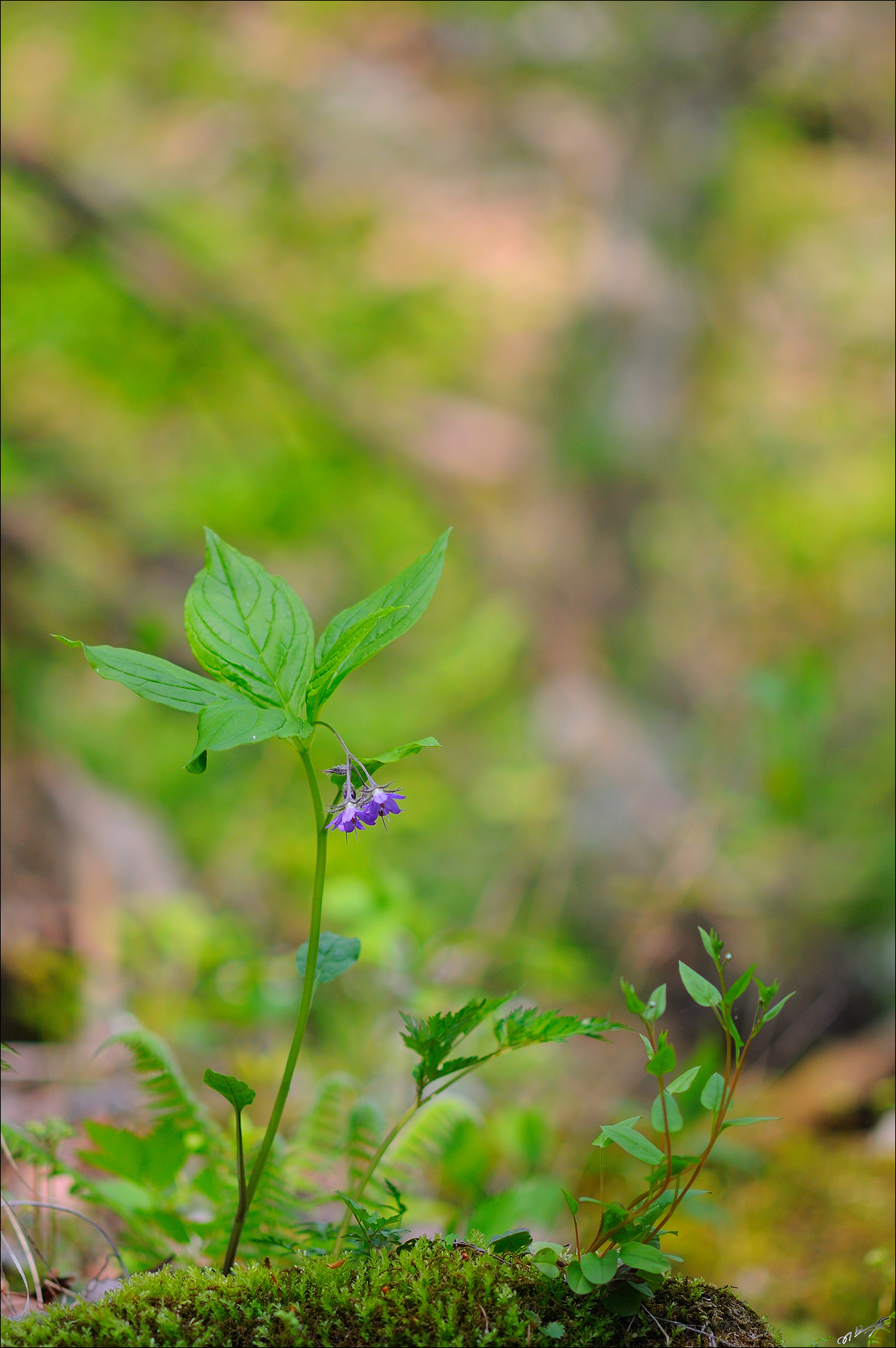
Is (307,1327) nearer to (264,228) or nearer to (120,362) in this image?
(120,362)

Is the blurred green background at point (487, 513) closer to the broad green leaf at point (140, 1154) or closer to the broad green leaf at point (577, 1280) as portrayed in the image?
the broad green leaf at point (140, 1154)

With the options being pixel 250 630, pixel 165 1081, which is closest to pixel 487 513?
pixel 165 1081

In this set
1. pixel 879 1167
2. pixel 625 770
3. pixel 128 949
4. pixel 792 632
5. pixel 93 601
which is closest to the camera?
pixel 879 1167

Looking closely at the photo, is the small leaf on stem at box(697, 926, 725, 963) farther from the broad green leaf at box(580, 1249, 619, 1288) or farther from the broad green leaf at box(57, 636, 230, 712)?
the broad green leaf at box(57, 636, 230, 712)

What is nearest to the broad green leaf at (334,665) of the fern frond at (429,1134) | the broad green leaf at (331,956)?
the broad green leaf at (331,956)

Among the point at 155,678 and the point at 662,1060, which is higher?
the point at 155,678

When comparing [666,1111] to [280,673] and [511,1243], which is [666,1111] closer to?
[511,1243]

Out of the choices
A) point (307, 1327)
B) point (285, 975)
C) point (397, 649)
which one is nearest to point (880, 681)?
point (397, 649)
